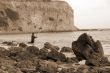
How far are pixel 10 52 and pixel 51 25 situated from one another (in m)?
83.4

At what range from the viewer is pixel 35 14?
10638cm

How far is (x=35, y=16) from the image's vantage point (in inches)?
4176

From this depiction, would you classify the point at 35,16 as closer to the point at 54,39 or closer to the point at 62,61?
the point at 54,39

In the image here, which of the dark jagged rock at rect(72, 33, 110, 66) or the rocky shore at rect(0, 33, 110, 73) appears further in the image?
the dark jagged rock at rect(72, 33, 110, 66)

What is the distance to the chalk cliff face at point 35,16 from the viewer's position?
323 ft

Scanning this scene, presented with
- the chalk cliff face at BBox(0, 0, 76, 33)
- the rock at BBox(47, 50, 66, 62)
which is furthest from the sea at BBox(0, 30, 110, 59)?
the chalk cliff face at BBox(0, 0, 76, 33)

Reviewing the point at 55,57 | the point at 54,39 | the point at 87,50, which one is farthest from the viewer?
the point at 54,39

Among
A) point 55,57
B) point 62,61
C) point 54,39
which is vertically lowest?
point 54,39

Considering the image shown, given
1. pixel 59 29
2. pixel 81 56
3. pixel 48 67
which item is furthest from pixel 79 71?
pixel 59 29

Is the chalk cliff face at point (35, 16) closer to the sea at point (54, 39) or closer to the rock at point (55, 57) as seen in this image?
the sea at point (54, 39)

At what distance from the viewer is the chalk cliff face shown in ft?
323

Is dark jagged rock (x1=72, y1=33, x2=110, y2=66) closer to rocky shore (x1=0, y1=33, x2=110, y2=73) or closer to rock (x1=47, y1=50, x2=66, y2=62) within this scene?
rocky shore (x1=0, y1=33, x2=110, y2=73)

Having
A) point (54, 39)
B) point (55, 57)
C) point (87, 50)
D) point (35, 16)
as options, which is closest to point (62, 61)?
point (55, 57)

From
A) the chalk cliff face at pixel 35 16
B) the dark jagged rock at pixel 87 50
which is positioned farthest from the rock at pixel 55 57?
the chalk cliff face at pixel 35 16
